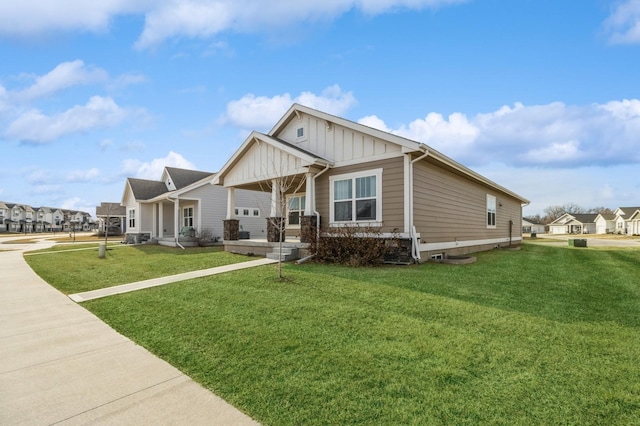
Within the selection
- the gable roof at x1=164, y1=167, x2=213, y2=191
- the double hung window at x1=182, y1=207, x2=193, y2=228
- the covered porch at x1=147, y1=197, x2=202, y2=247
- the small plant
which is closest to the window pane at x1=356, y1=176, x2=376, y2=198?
the small plant

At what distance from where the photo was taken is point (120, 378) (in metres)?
3.37

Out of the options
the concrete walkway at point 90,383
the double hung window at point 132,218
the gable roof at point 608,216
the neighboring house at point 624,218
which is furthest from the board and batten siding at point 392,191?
the gable roof at point 608,216

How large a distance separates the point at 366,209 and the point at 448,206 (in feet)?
12.9

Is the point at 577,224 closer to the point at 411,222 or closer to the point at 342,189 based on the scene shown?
the point at 411,222

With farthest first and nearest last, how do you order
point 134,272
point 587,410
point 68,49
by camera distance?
point 68,49 → point 134,272 → point 587,410

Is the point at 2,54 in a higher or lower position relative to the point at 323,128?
higher

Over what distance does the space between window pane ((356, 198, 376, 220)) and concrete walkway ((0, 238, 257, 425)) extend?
7.63 m

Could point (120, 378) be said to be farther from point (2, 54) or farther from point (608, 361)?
point (2, 54)

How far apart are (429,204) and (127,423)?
403 inches

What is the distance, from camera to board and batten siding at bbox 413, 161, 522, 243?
34.9 ft

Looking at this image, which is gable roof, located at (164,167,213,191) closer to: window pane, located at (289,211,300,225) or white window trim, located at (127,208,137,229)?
white window trim, located at (127,208,137,229)

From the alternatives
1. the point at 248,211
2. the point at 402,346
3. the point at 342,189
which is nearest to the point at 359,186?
the point at 342,189

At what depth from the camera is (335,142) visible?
462 inches

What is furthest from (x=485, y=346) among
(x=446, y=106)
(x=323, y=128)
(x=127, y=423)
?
(x=446, y=106)
